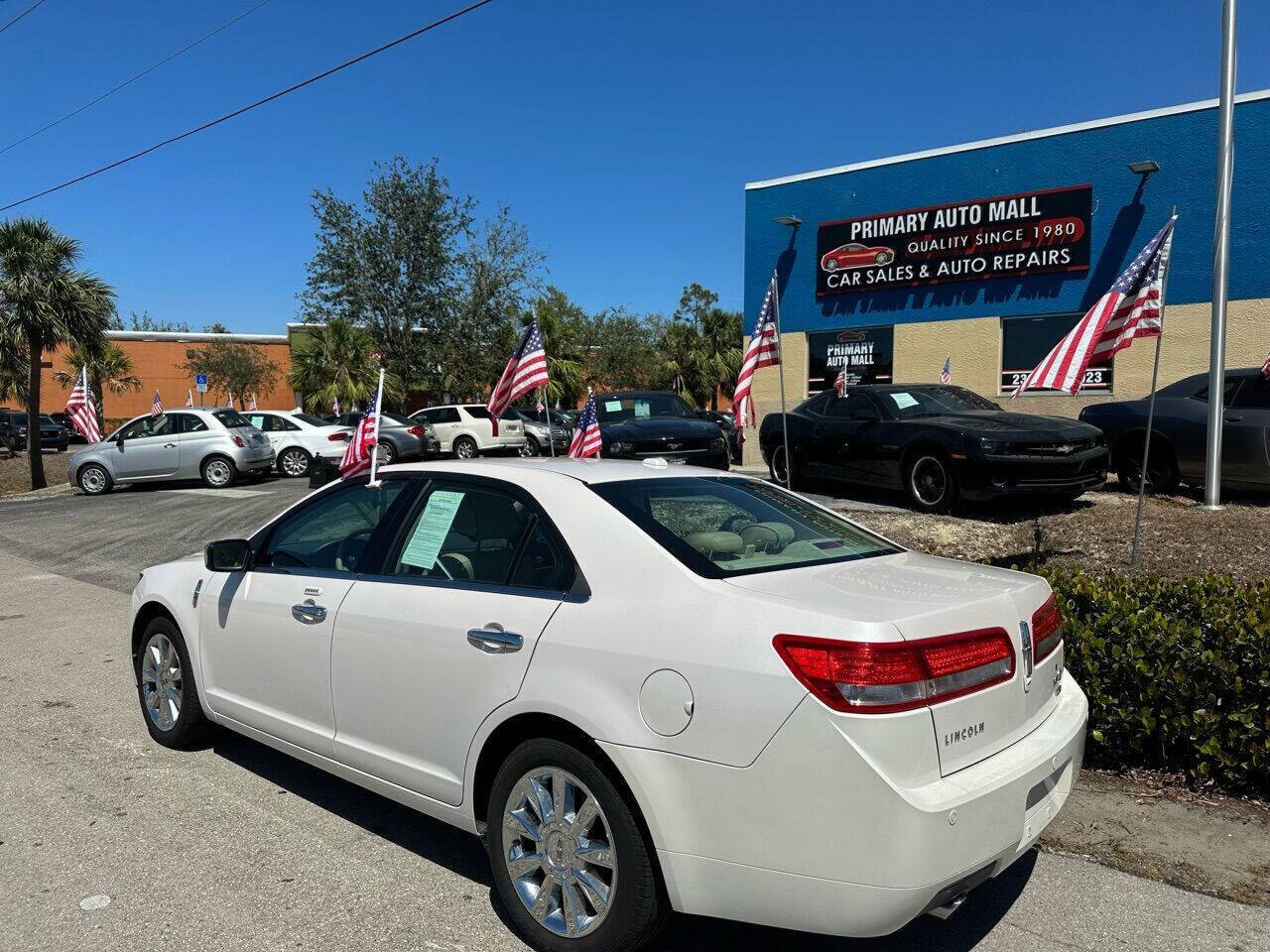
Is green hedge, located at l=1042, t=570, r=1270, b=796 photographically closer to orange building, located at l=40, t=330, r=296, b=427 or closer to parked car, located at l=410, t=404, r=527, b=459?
parked car, located at l=410, t=404, r=527, b=459

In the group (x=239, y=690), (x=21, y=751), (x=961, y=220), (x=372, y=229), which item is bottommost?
(x=21, y=751)

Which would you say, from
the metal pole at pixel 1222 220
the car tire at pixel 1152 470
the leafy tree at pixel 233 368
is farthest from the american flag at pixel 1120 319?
the leafy tree at pixel 233 368

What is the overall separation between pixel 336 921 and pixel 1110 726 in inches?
132

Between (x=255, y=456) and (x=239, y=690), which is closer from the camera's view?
(x=239, y=690)

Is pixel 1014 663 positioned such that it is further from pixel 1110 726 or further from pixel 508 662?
pixel 1110 726

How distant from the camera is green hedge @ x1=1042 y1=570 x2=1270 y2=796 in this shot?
4141 millimetres

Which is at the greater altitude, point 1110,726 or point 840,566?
point 840,566

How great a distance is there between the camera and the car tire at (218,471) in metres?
20.6

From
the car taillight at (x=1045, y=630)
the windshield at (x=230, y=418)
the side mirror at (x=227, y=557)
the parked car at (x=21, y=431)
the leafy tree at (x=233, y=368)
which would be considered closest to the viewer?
the car taillight at (x=1045, y=630)

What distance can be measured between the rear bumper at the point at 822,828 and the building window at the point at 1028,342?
17.1 m

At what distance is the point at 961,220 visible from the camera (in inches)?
758

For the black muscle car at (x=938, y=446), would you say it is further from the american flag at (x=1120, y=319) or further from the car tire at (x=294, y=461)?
the car tire at (x=294, y=461)

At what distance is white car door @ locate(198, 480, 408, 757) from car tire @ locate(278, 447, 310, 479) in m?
19.3

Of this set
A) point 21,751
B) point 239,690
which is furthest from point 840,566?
point 21,751
